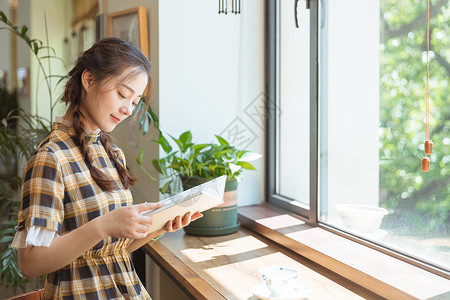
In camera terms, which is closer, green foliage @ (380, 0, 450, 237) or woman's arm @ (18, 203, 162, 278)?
woman's arm @ (18, 203, 162, 278)

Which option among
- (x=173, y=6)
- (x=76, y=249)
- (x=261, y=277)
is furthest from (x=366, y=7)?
(x=76, y=249)

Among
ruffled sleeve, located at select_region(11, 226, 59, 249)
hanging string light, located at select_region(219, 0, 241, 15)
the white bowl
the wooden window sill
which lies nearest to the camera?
ruffled sleeve, located at select_region(11, 226, 59, 249)

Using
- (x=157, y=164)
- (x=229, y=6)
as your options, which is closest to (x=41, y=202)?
(x=157, y=164)

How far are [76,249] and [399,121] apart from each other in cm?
106

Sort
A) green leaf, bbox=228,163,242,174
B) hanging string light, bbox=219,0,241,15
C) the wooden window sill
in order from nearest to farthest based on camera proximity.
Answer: the wooden window sill, green leaf, bbox=228,163,242,174, hanging string light, bbox=219,0,241,15

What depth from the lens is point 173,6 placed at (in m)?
2.11

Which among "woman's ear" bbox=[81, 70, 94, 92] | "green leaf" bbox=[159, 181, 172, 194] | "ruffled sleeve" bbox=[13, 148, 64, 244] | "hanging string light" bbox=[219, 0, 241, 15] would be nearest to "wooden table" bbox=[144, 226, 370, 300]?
"green leaf" bbox=[159, 181, 172, 194]

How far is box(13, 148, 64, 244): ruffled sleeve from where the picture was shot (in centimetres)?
115

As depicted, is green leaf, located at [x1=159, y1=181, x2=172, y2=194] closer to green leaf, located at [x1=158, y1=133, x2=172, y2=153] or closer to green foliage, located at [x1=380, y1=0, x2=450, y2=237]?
green leaf, located at [x1=158, y1=133, x2=172, y2=153]

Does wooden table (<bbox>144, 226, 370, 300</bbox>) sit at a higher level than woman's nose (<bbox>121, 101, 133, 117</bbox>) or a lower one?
lower

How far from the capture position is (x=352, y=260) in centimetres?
153

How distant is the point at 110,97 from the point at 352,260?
2.93 feet

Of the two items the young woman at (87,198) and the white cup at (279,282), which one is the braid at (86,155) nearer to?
the young woman at (87,198)

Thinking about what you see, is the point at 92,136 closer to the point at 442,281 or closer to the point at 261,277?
the point at 261,277
